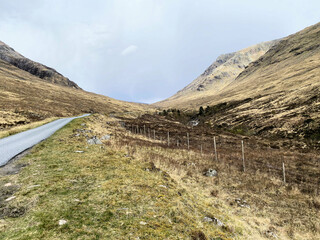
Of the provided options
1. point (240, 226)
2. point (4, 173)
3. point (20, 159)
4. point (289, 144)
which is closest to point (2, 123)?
point (20, 159)

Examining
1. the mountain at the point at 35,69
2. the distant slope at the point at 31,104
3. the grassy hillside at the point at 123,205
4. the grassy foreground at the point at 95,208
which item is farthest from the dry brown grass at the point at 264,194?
the mountain at the point at 35,69

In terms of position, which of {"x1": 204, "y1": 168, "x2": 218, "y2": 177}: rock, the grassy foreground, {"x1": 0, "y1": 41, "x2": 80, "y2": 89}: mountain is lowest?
{"x1": 204, "y1": 168, "x2": 218, "y2": 177}: rock

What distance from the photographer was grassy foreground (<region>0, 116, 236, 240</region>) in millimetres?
3990

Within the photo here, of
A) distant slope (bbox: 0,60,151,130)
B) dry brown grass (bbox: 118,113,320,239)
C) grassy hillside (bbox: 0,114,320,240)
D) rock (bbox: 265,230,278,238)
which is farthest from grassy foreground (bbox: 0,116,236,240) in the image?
distant slope (bbox: 0,60,151,130)

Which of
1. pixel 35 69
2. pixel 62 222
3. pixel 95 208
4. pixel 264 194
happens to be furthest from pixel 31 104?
pixel 35 69

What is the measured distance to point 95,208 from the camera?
4934mm

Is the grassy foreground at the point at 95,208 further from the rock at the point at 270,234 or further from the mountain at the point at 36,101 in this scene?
the mountain at the point at 36,101

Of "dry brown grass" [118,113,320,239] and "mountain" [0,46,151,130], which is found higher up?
"mountain" [0,46,151,130]

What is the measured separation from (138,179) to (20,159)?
21.7ft

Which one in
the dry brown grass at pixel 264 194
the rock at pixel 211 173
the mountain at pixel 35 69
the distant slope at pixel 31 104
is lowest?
the dry brown grass at pixel 264 194

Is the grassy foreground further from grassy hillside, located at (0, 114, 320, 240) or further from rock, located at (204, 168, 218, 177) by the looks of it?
rock, located at (204, 168, 218, 177)

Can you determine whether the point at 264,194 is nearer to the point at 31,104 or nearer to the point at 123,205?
the point at 123,205

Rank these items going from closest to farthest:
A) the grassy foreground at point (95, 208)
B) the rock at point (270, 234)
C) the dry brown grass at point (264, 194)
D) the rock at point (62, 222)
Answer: the grassy foreground at point (95, 208) → the rock at point (62, 222) → the rock at point (270, 234) → the dry brown grass at point (264, 194)

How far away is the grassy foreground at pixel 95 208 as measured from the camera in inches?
157
